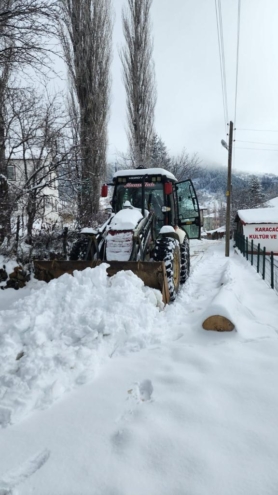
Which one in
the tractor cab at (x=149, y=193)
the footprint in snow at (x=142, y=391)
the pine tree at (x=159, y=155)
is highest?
the pine tree at (x=159, y=155)

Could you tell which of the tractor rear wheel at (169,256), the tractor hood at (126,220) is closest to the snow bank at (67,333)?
the tractor rear wheel at (169,256)

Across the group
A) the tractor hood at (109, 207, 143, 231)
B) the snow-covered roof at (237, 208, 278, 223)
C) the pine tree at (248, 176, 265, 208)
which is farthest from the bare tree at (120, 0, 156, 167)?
the pine tree at (248, 176, 265, 208)

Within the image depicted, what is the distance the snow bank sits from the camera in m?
2.60

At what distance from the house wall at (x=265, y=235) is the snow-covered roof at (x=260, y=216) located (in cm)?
32

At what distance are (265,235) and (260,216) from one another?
1.36 m

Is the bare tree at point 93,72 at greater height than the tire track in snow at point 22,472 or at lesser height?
greater

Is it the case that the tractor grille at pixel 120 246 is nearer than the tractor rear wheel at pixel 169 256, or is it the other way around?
the tractor rear wheel at pixel 169 256

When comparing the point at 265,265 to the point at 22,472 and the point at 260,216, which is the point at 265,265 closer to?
the point at 22,472

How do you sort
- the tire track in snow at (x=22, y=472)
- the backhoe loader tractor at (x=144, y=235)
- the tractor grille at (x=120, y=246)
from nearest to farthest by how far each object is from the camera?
the tire track in snow at (x=22, y=472) → the backhoe loader tractor at (x=144, y=235) → the tractor grille at (x=120, y=246)

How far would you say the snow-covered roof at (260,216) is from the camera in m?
19.9

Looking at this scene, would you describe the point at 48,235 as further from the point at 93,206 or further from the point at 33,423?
the point at 33,423

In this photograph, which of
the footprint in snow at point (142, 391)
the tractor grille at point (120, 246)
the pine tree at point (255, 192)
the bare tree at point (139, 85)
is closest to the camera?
the footprint in snow at point (142, 391)

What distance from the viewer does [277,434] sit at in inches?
83.0

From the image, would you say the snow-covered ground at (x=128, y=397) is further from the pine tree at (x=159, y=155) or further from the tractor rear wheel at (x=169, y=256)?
the pine tree at (x=159, y=155)
